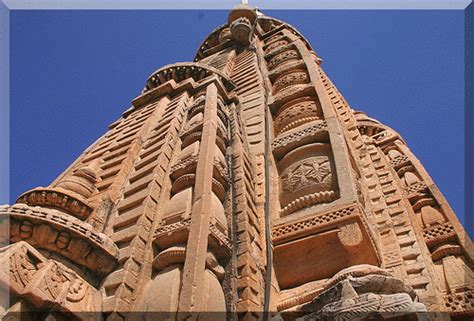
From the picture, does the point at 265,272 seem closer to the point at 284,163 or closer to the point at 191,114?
the point at 284,163

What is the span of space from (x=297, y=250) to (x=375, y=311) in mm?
2317

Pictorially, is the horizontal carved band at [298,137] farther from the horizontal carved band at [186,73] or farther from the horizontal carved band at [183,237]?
the horizontal carved band at [183,237]

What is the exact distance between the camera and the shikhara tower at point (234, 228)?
4.75 metres

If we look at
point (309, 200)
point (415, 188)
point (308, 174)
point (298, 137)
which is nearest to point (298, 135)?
point (298, 137)

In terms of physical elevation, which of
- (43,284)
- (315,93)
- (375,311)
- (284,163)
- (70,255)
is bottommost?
(375,311)

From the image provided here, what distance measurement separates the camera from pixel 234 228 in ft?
20.1

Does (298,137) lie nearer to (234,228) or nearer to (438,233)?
(438,233)

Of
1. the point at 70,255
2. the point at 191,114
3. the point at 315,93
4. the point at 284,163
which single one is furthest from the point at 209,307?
the point at 315,93

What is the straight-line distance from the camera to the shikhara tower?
4746mm

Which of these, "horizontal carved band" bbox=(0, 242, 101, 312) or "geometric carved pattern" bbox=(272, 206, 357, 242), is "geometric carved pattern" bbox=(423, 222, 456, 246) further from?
"horizontal carved band" bbox=(0, 242, 101, 312)

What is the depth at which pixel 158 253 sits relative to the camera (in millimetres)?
5645

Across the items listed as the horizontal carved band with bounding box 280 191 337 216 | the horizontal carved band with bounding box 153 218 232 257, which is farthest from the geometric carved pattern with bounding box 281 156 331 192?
the horizontal carved band with bounding box 153 218 232 257

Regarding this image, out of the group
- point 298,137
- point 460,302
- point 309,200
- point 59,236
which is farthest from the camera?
point 298,137

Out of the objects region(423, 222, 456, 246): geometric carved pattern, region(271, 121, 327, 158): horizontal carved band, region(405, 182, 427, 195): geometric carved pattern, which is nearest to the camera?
region(423, 222, 456, 246): geometric carved pattern
